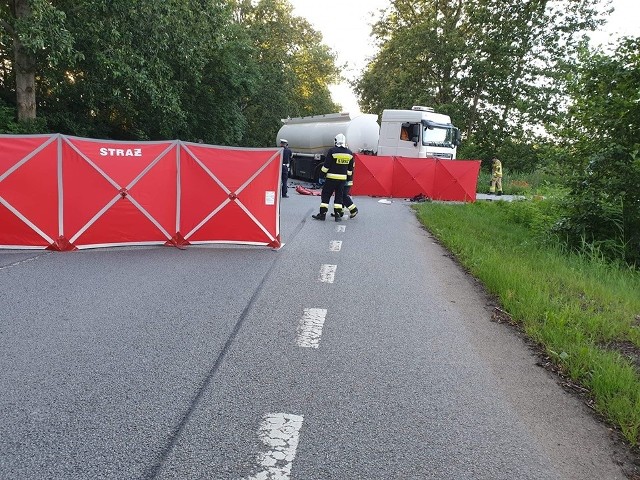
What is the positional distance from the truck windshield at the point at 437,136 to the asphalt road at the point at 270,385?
662 inches

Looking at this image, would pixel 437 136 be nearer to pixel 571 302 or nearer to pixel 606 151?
pixel 606 151

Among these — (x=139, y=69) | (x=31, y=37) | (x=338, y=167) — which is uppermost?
(x=31, y=37)

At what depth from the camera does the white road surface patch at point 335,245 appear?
8.62 meters

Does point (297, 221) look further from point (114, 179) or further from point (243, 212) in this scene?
point (114, 179)

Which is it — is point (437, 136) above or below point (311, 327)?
above

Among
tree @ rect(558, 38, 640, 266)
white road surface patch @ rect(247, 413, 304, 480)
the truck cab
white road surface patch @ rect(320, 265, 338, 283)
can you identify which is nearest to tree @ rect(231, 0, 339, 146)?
the truck cab

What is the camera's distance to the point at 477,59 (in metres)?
33.4

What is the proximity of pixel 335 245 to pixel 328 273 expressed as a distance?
2.21m

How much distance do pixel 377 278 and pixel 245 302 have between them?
208 centimetres

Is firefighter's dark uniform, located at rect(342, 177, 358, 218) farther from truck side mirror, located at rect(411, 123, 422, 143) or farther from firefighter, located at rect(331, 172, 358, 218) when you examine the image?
truck side mirror, located at rect(411, 123, 422, 143)

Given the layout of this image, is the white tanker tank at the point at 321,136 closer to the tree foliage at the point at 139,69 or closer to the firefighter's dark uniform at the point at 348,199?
the tree foliage at the point at 139,69

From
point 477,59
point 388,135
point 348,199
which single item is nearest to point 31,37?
point 348,199

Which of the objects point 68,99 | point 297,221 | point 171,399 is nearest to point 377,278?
point 171,399

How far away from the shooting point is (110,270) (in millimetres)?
6547
